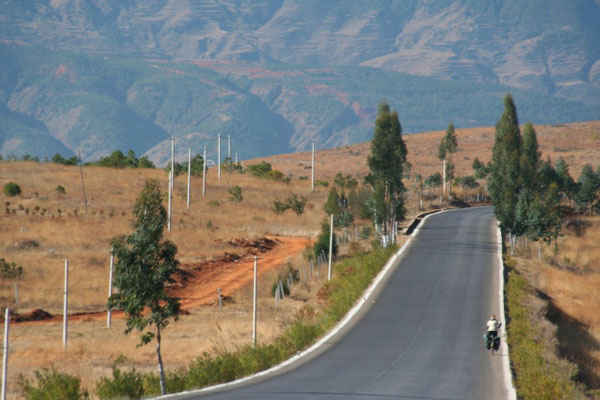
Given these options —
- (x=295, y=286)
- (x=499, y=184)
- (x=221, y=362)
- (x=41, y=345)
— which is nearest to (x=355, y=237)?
(x=499, y=184)

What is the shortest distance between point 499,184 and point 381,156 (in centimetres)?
1274

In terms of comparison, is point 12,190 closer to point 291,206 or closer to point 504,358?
point 291,206

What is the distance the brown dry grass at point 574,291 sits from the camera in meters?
37.6

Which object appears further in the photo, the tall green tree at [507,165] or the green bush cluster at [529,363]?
the tall green tree at [507,165]

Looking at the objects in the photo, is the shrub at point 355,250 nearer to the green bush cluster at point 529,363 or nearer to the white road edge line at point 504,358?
the white road edge line at point 504,358

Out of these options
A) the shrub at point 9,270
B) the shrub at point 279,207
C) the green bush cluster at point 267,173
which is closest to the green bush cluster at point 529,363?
the shrub at point 9,270

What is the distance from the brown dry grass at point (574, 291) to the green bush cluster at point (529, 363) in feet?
5.94

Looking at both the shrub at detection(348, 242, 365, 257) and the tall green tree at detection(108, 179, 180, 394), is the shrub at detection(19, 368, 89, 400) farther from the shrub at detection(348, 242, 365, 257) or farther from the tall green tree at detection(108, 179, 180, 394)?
the shrub at detection(348, 242, 365, 257)

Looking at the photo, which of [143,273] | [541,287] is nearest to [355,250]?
[541,287]

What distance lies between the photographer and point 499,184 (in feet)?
205

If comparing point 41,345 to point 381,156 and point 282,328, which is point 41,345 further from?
point 381,156

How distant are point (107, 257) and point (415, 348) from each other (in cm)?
2773

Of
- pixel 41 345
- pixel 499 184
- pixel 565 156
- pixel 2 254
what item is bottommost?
pixel 41 345

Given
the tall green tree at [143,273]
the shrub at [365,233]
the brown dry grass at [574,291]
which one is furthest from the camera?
the shrub at [365,233]
